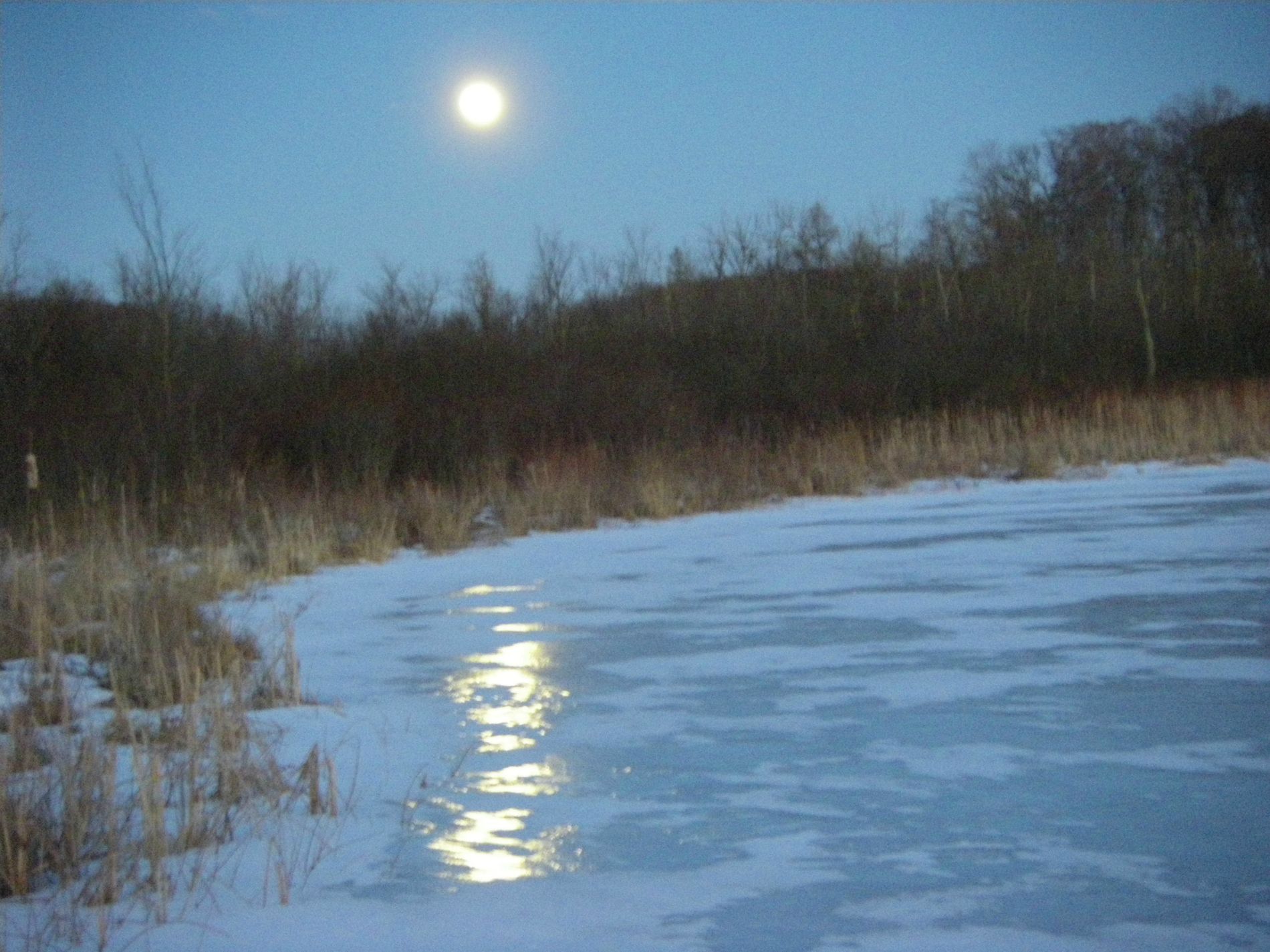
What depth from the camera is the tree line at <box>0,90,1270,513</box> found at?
13.0m

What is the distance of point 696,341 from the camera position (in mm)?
23781

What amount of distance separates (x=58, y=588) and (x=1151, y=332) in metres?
24.3

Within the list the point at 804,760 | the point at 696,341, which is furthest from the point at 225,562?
the point at 696,341

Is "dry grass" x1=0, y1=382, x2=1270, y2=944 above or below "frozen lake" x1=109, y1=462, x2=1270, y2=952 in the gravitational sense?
above

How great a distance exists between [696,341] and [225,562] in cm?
1651

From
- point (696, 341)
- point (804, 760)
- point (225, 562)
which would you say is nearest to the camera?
point (804, 760)

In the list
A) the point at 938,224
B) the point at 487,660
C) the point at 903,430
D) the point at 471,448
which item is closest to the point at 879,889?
the point at 487,660

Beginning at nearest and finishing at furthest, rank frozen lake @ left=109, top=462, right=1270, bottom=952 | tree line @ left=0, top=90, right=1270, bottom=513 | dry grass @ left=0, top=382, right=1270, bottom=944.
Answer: frozen lake @ left=109, top=462, right=1270, bottom=952, dry grass @ left=0, top=382, right=1270, bottom=944, tree line @ left=0, top=90, right=1270, bottom=513

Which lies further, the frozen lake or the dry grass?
the dry grass

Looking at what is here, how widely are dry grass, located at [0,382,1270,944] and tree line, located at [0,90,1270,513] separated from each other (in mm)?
1148

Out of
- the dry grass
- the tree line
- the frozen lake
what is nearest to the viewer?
the frozen lake

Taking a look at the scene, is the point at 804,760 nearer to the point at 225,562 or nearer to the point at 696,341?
the point at 225,562

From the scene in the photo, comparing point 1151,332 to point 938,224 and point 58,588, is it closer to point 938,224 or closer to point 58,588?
point 938,224

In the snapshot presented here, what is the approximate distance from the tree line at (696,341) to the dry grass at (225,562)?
115cm
